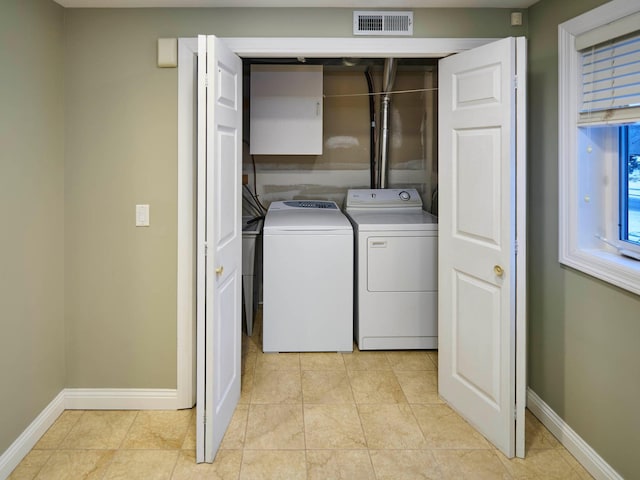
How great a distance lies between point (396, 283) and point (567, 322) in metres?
1.34

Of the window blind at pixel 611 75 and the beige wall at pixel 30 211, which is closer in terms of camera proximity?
the window blind at pixel 611 75

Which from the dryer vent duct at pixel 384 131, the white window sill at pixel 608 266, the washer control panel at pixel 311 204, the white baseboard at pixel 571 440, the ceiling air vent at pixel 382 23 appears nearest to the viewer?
the white window sill at pixel 608 266

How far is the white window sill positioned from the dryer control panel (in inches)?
78.8

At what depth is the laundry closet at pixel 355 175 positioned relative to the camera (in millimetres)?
3475

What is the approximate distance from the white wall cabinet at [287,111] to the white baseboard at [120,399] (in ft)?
6.86

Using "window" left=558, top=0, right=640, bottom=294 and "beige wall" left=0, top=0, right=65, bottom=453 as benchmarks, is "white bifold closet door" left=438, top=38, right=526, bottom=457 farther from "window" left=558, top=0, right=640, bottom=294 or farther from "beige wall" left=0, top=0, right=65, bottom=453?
"beige wall" left=0, top=0, right=65, bottom=453

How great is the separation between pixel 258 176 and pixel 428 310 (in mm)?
2001

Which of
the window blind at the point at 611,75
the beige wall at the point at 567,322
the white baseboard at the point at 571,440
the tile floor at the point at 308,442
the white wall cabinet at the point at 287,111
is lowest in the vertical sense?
the tile floor at the point at 308,442

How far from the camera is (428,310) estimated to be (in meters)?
3.54

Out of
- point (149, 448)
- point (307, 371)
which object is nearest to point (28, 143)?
point (149, 448)

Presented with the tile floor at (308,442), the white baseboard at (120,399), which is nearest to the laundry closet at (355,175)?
the tile floor at (308,442)

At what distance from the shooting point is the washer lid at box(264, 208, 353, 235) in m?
3.41

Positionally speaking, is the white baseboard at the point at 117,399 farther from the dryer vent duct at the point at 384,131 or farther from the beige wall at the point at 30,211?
the dryer vent duct at the point at 384,131

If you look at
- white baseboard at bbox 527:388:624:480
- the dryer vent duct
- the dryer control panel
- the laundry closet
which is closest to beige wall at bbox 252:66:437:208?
the laundry closet
